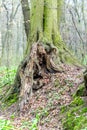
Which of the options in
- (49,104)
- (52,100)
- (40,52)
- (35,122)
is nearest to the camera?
(35,122)

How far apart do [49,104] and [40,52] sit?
2493 mm

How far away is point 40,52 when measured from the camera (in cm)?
1162

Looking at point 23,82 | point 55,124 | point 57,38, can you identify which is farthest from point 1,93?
point 55,124

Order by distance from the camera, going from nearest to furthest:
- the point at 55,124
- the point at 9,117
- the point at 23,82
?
the point at 55,124 → the point at 9,117 → the point at 23,82

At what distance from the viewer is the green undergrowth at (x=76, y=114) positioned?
24.3 feet

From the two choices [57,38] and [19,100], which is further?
[57,38]

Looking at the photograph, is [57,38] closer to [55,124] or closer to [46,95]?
[46,95]

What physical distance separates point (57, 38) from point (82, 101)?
484cm

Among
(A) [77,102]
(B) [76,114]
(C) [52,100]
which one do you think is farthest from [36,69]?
(B) [76,114]

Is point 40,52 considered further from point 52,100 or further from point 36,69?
point 52,100

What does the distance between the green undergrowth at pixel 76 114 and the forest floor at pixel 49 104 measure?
192 mm

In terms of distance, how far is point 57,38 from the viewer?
1288 cm

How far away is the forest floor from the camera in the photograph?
871 centimetres

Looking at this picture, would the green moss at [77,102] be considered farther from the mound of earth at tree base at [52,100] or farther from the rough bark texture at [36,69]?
the rough bark texture at [36,69]
